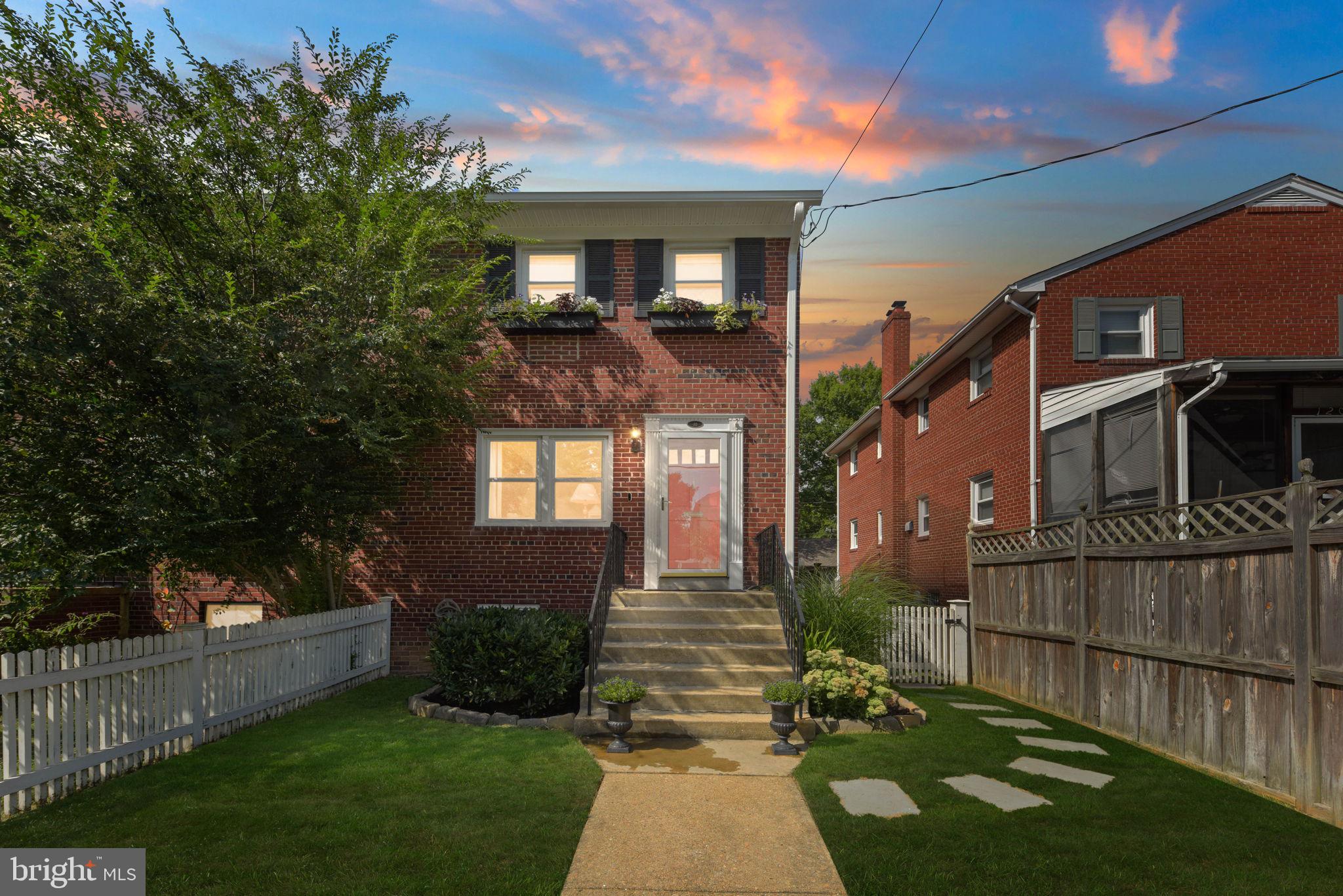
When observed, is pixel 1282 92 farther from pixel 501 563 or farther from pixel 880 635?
pixel 501 563

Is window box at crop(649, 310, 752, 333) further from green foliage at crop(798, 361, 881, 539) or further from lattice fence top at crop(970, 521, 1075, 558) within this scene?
green foliage at crop(798, 361, 881, 539)

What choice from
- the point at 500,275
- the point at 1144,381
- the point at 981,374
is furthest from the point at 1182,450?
the point at 500,275

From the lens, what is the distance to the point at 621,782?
5906 mm

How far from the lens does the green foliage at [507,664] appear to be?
8102 mm

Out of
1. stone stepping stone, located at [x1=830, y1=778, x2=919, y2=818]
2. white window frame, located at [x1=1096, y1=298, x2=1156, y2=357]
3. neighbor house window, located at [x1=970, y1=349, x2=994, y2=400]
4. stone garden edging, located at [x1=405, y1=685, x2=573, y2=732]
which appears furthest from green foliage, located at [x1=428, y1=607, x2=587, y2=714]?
neighbor house window, located at [x1=970, y1=349, x2=994, y2=400]

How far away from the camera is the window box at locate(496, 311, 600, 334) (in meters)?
11.1

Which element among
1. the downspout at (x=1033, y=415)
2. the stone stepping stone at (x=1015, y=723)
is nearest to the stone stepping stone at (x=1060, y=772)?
the stone stepping stone at (x=1015, y=723)

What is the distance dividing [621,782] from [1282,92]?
37.9 feet

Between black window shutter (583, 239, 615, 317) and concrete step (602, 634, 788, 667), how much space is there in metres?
5.00

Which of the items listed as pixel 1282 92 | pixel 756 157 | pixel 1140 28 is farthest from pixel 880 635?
pixel 1140 28

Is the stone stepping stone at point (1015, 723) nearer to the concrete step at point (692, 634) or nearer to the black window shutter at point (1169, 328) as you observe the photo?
the concrete step at point (692, 634)

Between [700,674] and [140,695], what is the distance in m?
4.97

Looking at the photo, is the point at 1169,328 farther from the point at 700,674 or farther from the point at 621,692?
the point at 621,692

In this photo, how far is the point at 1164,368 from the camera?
1041cm
